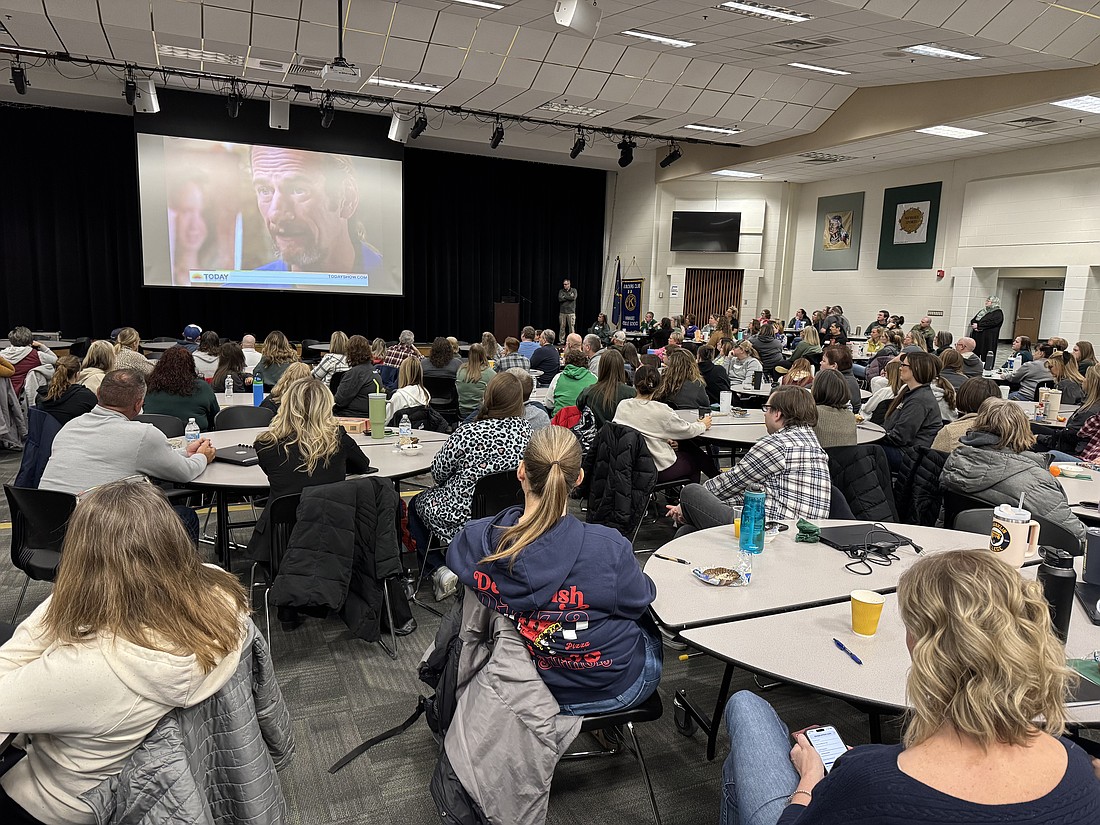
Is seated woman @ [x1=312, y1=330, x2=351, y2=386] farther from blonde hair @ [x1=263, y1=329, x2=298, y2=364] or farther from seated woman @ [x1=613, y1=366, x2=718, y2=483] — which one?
seated woman @ [x1=613, y1=366, x2=718, y2=483]

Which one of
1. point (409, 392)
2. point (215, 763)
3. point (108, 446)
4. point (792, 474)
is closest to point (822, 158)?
point (409, 392)

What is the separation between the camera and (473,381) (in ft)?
21.0

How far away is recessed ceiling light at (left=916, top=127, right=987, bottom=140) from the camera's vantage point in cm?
1067

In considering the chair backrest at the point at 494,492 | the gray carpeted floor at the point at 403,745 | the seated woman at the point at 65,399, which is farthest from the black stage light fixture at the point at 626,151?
the gray carpeted floor at the point at 403,745

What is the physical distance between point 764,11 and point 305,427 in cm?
690

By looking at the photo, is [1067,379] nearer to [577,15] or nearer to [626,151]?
[577,15]

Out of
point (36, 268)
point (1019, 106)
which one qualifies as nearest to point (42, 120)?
point (36, 268)

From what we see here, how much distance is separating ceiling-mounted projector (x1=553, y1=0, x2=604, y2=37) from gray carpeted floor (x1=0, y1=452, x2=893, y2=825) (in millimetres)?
5261

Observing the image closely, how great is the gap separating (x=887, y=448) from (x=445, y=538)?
3174 mm

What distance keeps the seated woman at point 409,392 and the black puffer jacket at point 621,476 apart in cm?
162

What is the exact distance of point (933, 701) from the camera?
119 cm

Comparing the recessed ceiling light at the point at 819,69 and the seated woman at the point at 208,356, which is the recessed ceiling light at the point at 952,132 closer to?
the recessed ceiling light at the point at 819,69

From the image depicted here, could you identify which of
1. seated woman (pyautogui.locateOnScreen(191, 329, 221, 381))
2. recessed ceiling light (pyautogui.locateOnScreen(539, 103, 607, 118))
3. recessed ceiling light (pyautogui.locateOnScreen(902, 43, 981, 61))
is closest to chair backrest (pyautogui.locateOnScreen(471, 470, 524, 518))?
seated woman (pyautogui.locateOnScreen(191, 329, 221, 381))

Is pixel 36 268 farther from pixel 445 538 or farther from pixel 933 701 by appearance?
pixel 933 701
